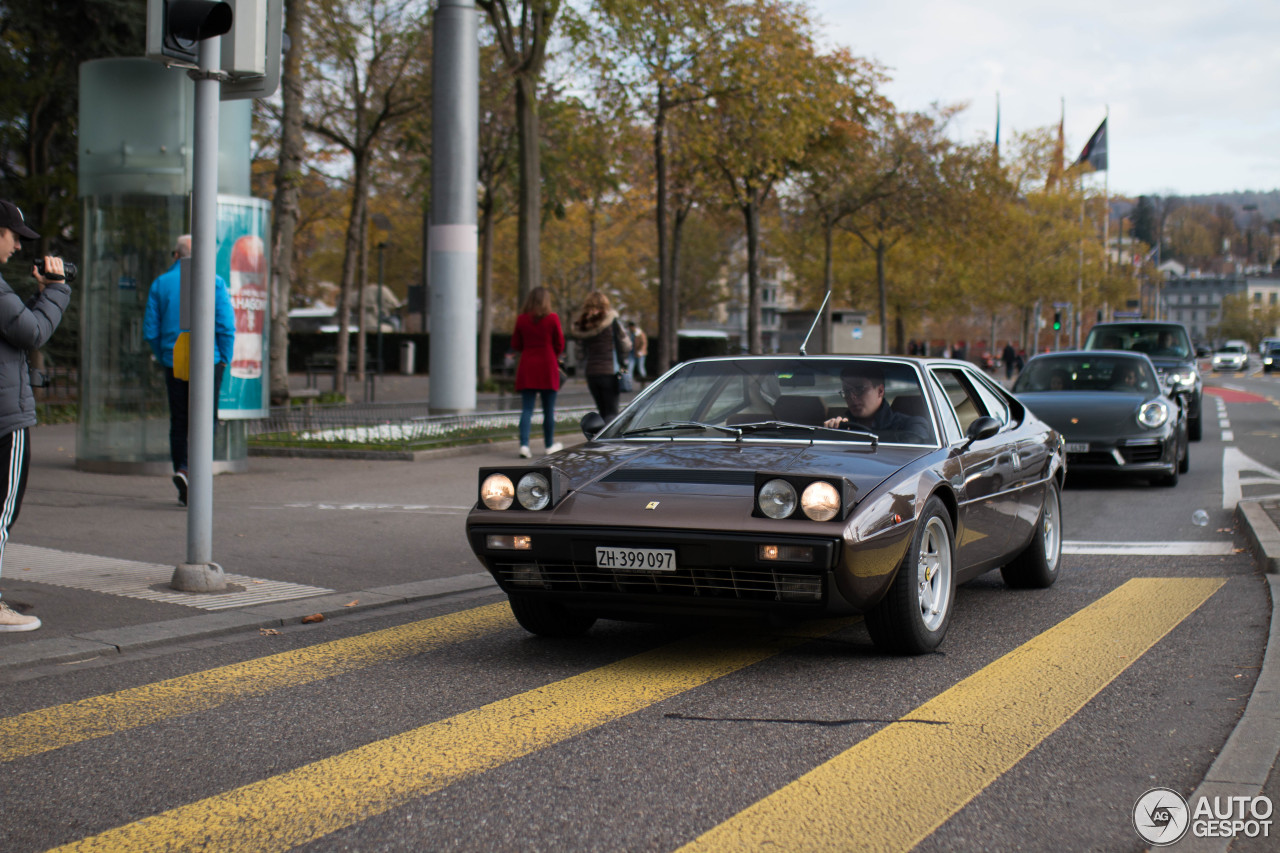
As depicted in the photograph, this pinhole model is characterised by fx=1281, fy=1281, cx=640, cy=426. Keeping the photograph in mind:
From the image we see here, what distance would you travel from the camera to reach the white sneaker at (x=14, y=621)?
5.52 meters

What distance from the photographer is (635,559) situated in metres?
4.80

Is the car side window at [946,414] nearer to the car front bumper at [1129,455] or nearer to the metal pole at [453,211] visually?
the car front bumper at [1129,455]

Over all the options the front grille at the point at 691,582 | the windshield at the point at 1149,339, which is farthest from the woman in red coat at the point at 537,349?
the windshield at the point at 1149,339

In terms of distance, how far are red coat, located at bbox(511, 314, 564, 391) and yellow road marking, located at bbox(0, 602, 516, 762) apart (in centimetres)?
765

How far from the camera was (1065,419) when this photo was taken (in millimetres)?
12734

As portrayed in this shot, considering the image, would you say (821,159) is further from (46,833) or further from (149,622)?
(46,833)

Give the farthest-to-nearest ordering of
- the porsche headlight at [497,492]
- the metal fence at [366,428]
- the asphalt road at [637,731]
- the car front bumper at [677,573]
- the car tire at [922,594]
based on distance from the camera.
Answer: the metal fence at [366,428] → the porsche headlight at [497,492] → the car tire at [922,594] → the car front bumper at [677,573] → the asphalt road at [637,731]

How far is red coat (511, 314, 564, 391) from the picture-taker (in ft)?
45.0

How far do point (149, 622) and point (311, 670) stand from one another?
1.16 metres

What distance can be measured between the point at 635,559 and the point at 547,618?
89 centimetres

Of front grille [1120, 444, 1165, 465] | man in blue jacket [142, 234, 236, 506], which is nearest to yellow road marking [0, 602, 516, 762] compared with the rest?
man in blue jacket [142, 234, 236, 506]

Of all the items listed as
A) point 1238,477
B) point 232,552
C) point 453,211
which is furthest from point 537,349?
point 1238,477

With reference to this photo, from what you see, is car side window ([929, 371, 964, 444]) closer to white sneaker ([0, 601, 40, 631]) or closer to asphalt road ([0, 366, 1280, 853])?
asphalt road ([0, 366, 1280, 853])

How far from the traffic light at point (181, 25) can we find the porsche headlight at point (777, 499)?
12.1 feet
